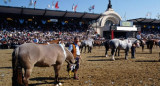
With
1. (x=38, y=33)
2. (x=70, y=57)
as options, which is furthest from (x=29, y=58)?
(x=38, y=33)

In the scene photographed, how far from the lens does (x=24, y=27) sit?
126 ft

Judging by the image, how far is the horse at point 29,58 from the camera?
5.17 m

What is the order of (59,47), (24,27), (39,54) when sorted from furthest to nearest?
1. (24,27)
2. (59,47)
3. (39,54)

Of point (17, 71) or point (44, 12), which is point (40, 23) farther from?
point (17, 71)

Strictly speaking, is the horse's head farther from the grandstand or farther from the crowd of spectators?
the grandstand

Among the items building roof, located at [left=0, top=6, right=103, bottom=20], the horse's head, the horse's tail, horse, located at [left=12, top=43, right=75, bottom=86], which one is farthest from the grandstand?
the horse's tail

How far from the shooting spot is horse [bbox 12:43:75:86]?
17.0ft

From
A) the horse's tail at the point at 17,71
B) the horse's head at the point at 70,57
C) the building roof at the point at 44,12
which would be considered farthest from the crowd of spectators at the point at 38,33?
the horse's tail at the point at 17,71

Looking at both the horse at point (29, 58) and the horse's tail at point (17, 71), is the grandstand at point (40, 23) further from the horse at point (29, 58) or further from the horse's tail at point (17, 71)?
the horse's tail at point (17, 71)

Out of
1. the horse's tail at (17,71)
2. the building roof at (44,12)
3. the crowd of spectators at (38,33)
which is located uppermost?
the building roof at (44,12)

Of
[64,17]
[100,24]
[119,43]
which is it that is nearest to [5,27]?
[64,17]

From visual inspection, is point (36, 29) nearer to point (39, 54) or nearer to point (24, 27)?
point (24, 27)

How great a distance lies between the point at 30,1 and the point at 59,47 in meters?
33.3

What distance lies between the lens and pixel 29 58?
5258mm
